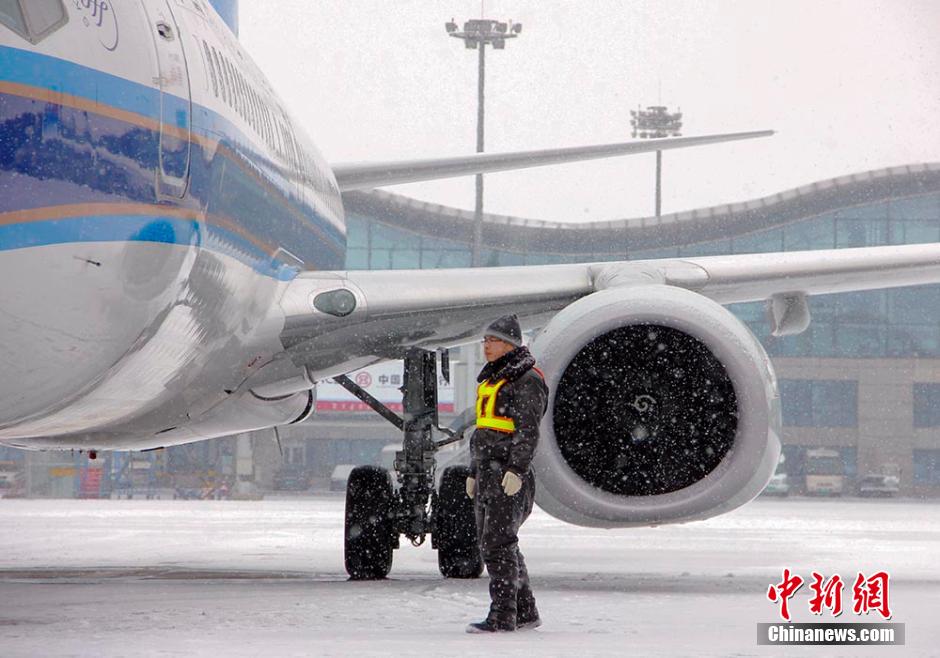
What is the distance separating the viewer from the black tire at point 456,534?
9680mm

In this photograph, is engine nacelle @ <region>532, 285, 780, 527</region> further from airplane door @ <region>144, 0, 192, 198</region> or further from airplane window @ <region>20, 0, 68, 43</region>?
airplane window @ <region>20, 0, 68, 43</region>

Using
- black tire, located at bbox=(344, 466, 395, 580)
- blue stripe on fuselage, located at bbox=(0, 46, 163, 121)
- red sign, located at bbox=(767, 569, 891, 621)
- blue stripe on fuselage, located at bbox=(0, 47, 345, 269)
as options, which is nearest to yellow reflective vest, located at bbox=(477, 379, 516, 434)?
red sign, located at bbox=(767, 569, 891, 621)

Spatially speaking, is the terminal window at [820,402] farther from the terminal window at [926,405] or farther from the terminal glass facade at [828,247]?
the terminal window at [926,405]

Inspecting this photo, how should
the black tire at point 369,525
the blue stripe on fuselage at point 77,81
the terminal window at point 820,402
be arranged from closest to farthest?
1. the blue stripe on fuselage at point 77,81
2. the black tire at point 369,525
3. the terminal window at point 820,402

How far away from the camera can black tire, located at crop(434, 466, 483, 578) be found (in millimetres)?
9680

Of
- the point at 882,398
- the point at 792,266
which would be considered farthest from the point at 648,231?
the point at 792,266

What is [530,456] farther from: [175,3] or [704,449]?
[175,3]

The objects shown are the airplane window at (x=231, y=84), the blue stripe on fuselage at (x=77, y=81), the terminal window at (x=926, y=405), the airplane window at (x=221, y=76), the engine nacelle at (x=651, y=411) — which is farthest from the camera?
the terminal window at (x=926, y=405)

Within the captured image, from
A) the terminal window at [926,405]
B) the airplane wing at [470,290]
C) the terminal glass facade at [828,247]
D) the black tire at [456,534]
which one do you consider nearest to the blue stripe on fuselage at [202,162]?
the airplane wing at [470,290]

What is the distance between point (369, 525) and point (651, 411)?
8.65 feet

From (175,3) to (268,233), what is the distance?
1.53 meters

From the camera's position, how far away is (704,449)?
25.3 feet

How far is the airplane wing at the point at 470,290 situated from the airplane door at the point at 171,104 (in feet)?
6.62

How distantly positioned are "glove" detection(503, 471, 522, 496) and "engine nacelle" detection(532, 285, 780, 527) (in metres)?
1.54
